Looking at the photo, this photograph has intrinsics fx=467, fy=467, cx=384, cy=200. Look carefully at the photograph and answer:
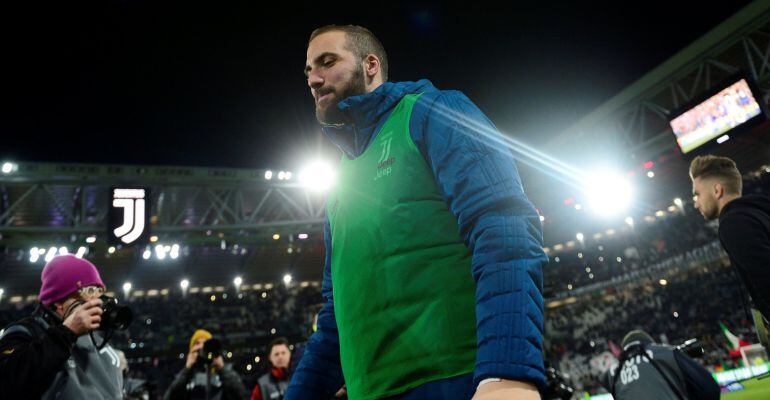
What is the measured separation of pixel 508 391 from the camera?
0.86 meters

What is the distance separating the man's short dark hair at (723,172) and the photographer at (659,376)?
1.53m

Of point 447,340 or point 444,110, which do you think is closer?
point 447,340

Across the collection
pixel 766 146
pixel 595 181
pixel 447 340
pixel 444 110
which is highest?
pixel 766 146

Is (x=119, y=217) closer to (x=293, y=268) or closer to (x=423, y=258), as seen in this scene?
(x=423, y=258)

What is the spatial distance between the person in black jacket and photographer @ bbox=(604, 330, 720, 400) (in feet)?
4.08

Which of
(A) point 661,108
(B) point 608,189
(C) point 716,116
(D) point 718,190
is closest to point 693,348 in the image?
(D) point 718,190

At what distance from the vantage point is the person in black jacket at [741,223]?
2660 millimetres

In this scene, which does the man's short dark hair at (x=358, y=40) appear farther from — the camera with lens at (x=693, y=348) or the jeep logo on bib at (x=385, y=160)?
the camera with lens at (x=693, y=348)

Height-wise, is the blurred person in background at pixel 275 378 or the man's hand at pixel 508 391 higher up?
the blurred person in background at pixel 275 378

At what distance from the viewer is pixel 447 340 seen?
43.3 inches

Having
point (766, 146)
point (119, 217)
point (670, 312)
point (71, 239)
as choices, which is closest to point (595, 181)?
point (766, 146)

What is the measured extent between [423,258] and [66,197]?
17.7 metres

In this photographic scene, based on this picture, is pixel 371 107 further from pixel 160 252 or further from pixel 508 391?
pixel 160 252

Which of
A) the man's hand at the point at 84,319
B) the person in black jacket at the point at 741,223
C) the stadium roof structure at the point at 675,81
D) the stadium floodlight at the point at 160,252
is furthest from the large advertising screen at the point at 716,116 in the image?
the stadium floodlight at the point at 160,252
